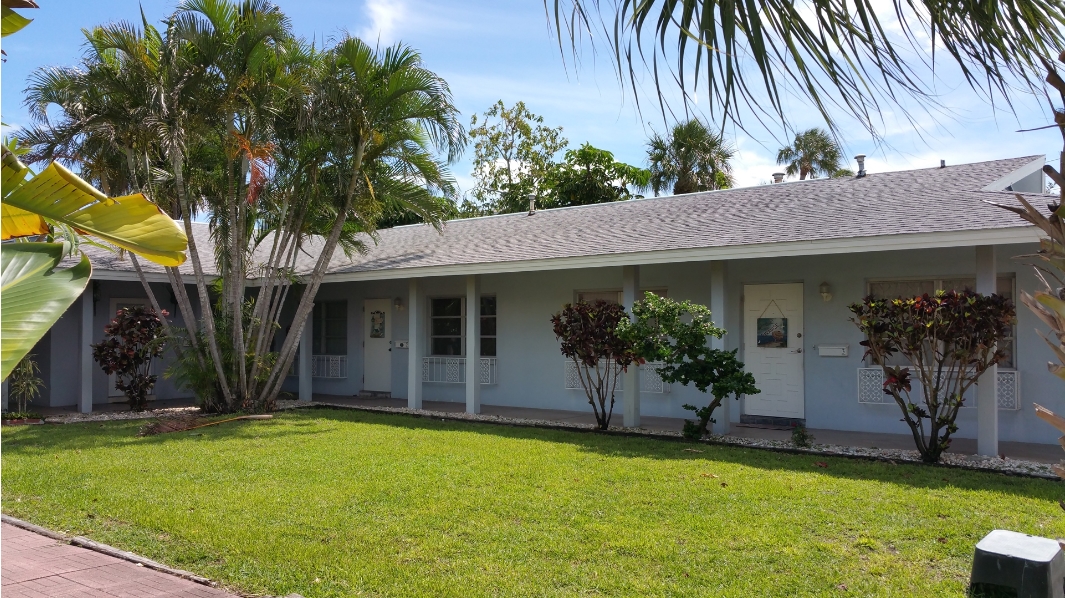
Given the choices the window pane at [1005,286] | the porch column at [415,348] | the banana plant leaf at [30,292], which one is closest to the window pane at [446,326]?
the porch column at [415,348]

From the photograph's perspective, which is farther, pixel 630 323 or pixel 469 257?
pixel 469 257

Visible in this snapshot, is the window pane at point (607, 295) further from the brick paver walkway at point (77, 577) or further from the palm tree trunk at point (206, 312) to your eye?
the brick paver walkway at point (77, 577)

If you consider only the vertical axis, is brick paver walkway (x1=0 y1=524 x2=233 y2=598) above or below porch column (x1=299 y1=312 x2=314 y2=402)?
below

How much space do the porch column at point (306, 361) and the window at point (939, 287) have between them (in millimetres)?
10587

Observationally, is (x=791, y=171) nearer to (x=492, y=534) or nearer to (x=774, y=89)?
(x=492, y=534)

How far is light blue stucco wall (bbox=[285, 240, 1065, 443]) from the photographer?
1057cm

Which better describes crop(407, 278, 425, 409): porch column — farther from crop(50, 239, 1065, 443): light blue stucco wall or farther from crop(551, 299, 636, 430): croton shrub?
crop(551, 299, 636, 430): croton shrub

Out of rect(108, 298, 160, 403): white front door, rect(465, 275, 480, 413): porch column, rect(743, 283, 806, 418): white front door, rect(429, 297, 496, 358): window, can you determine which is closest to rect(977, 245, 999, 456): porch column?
rect(743, 283, 806, 418): white front door

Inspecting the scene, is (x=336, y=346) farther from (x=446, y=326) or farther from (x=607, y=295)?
(x=607, y=295)

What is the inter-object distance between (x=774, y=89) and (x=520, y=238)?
13215 mm

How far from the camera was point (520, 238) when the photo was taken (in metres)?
15.1

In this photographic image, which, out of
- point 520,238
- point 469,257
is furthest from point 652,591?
point 520,238

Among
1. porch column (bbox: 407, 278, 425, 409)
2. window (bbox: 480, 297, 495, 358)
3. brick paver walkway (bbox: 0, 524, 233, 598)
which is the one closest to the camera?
brick paver walkway (bbox: 0, 524, 233, 598)

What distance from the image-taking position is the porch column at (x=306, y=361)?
1625 cm
